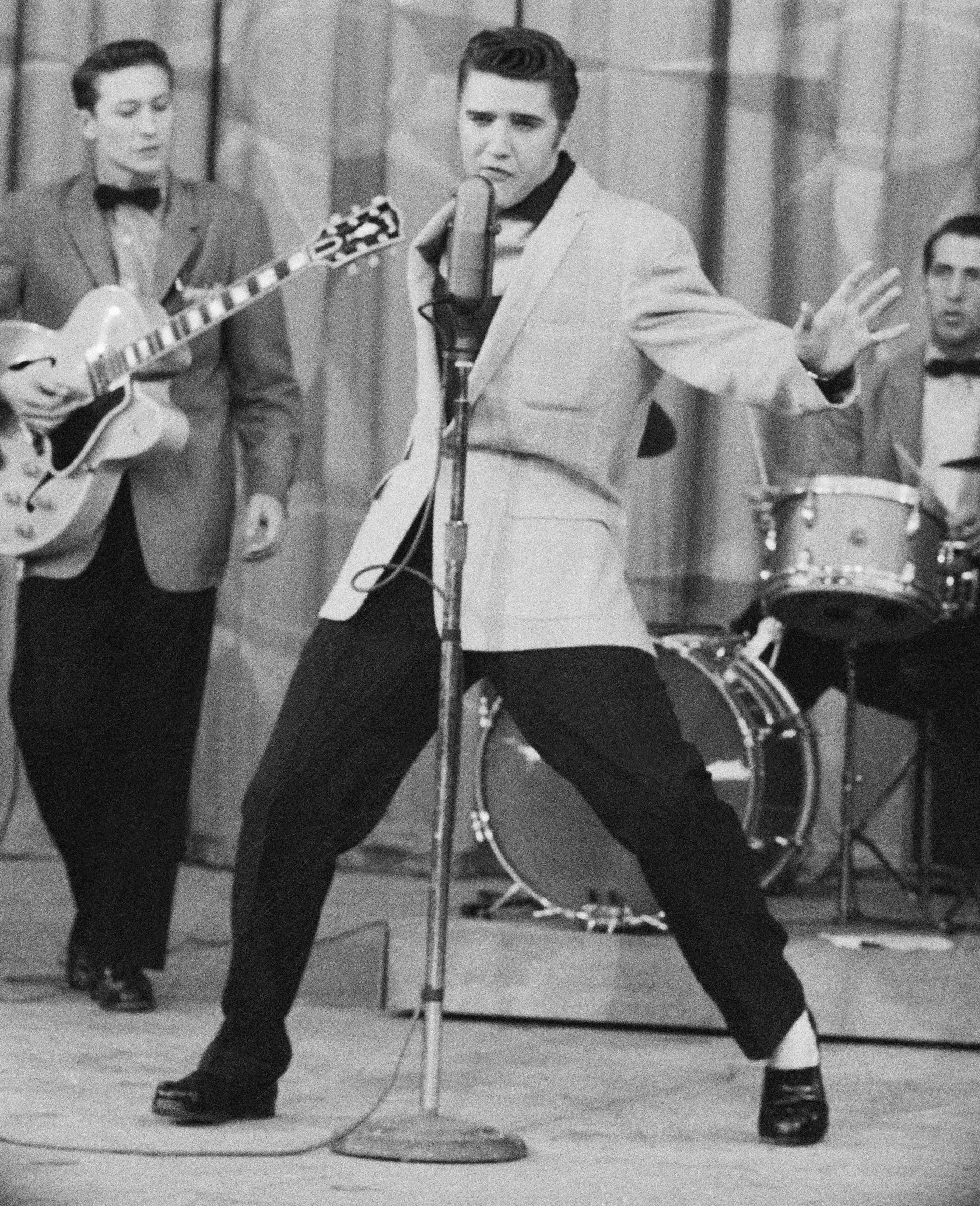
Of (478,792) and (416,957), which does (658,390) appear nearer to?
(478,792)

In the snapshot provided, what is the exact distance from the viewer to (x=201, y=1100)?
295 centimetres

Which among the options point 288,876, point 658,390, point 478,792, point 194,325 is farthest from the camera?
point 658,390

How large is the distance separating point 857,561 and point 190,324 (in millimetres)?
1387

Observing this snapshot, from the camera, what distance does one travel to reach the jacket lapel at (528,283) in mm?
2980

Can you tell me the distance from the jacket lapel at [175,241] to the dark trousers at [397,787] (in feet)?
3.92

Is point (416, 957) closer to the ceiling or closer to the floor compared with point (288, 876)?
closer to the floor

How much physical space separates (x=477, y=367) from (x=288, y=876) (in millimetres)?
703

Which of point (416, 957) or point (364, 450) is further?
point (364, 450)

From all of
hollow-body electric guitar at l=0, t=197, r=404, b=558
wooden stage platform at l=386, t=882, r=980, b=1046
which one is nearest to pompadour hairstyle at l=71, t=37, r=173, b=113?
hollow-body electric guitar at l=0, t=197, r=404, b=558

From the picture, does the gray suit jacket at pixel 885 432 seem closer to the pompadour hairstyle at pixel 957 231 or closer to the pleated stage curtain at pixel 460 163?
the pompadour hairstyle at pixel 957 231

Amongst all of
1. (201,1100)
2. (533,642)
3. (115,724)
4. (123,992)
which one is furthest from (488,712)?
(201,1100)

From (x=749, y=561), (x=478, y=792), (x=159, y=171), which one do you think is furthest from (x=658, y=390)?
(x=159, y=171)

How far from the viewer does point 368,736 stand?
2980 millimetres

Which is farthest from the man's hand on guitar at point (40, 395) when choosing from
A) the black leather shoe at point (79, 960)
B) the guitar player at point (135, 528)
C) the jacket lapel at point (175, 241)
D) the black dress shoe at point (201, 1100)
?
the black dress shoe at point (201, 1100)
